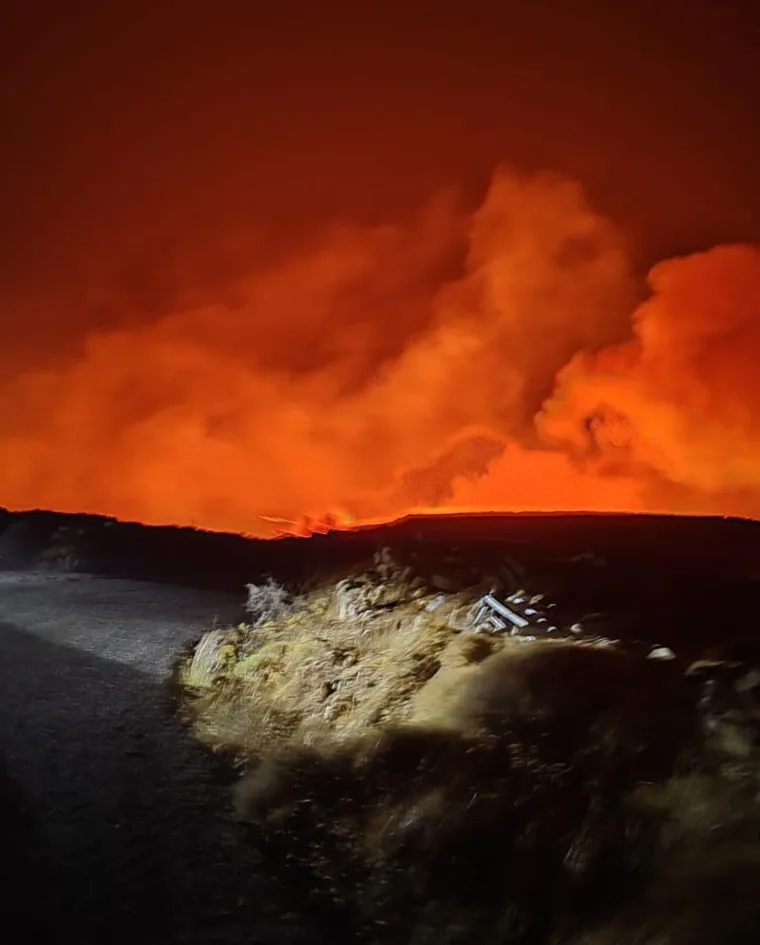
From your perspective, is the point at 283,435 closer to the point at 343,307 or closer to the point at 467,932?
the point at 343,307

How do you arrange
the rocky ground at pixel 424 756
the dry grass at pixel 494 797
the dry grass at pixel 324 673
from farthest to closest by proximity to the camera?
the dry grass at pixel 324 673 → the rocky ground at pixel 424 756 → the dry grass at pixel 494 797

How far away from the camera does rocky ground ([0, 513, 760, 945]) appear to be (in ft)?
9.33

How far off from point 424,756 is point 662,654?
122 cm

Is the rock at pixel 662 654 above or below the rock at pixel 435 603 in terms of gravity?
below

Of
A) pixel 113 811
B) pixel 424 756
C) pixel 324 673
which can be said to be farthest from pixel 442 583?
pixel 113 811

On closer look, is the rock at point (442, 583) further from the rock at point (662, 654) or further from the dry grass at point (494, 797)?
the rock at point (662, 654)

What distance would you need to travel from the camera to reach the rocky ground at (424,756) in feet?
9.33

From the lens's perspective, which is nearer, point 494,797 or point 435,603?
point 494,797

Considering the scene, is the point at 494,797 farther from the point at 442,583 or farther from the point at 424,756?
the point at 442,583

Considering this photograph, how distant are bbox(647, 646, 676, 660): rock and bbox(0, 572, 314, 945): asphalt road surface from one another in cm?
197

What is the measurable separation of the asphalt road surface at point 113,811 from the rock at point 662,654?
77.4 inches

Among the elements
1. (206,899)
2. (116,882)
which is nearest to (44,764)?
(116,882)

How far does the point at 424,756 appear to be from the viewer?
3697 mm

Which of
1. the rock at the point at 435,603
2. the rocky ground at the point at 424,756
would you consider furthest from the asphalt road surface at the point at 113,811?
the rock at the point at 435,603
